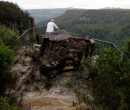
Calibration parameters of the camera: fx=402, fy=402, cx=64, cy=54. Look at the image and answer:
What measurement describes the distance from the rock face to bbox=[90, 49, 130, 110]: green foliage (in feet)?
14.7

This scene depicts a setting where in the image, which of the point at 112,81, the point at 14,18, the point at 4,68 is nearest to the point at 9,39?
the point at 4,68

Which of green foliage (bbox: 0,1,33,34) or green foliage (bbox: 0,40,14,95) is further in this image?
green foliage (bbox: 0,1,33,34)

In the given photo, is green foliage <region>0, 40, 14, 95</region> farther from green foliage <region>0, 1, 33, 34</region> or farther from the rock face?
green foliage <region>0, 1, 33, 34</region>

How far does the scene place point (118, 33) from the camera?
529 feet

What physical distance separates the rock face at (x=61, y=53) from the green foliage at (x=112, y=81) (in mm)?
4488

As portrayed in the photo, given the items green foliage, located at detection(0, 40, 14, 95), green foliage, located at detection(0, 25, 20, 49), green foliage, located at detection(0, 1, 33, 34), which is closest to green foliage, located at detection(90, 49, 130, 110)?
green foliage, located at detection(0, 40, 14, 95)

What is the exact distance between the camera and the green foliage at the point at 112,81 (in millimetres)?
9625

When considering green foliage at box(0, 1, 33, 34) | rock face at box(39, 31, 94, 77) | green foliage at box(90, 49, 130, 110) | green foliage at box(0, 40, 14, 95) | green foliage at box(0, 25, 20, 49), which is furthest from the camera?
green foliage at box(0, 1, 33, 34)

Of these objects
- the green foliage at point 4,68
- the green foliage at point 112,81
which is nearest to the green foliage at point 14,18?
the green foliage at point 4,68

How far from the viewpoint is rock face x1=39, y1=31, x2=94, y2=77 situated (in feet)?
50.2

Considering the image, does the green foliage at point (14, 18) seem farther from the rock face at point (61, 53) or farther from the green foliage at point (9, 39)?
the rock face at point (61, 53)

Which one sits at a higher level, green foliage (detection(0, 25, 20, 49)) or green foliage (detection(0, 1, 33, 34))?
green foliage (detection(0, 25, 20, 49))

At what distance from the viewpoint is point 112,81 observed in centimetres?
1027

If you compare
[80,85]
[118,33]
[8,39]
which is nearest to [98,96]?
[80,85]
